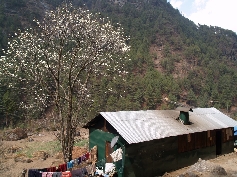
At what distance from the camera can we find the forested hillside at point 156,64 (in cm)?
6450

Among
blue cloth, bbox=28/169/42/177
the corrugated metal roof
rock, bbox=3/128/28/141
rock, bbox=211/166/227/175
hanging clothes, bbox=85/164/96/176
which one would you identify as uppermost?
the corrugated metal roof

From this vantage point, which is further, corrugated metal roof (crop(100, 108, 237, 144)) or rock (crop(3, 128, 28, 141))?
rock (crop(3, 128, 28, 141))

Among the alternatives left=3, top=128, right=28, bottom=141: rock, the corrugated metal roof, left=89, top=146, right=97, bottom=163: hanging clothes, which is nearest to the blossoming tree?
left=89, top=146, right=97, bottom=163: hanging clothes

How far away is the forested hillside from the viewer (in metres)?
64.5

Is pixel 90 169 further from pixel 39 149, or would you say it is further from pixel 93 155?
pixel 39 149

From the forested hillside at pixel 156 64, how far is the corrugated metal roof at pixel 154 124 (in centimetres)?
1488

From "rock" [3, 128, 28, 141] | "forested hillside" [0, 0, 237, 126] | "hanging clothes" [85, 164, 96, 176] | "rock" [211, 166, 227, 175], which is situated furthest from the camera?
"forested hillside" [0, 0, 237, 126]

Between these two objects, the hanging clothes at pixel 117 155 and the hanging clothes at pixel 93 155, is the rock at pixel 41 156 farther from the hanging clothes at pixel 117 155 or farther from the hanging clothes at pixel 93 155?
the hanging clothes at pixel 117 155

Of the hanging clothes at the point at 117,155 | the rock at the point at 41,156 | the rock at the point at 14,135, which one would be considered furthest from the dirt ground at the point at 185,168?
the rock at the point at 14,135

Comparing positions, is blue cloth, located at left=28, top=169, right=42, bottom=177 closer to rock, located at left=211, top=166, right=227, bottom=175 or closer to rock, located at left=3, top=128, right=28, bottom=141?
rock, located at left=211, top=166, right=227, bottom=175

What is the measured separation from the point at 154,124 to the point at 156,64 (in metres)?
91.1

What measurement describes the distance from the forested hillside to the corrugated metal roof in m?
14.9

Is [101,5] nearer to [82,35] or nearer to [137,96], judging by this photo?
[137,96]

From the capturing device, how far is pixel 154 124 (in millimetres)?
18438
